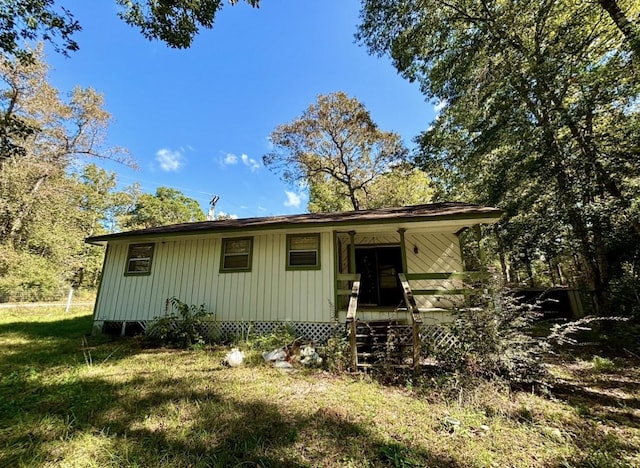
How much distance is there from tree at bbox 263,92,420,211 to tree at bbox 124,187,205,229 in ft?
61.9

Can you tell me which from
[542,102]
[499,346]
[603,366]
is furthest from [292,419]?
[542,102]

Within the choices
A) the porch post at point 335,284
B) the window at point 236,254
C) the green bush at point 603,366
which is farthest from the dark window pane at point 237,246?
the green bush at point 603,366

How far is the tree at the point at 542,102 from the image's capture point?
7.05 meters

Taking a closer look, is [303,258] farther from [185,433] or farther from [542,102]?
[542,102]

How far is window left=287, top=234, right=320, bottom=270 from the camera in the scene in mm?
6984

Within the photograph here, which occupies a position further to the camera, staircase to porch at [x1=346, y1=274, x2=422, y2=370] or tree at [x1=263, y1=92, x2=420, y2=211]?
tree at [x1=263, y1=92, x2=420, y2=211]

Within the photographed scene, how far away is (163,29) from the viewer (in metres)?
5.29

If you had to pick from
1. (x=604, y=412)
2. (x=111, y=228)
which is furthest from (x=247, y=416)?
(x=111, y=228)

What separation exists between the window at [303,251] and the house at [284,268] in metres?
0.03

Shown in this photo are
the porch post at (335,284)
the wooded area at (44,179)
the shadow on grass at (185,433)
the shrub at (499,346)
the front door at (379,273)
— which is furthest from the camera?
the wooded area at (44,179)

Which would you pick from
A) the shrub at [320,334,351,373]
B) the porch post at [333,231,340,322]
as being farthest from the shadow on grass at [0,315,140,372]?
the porch post at [333,231,340,322]

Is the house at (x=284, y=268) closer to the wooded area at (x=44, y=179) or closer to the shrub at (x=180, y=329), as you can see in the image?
the shrub at (x=180, y=329)

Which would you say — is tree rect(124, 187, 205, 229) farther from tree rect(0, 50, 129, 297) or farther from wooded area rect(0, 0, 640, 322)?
wooded area rect(0, 0, 640, 322)

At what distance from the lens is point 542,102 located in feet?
26.9
